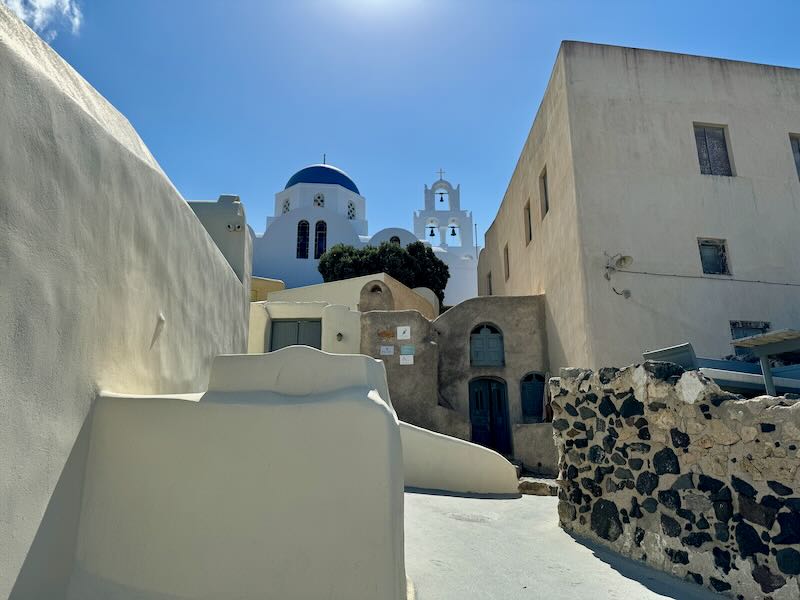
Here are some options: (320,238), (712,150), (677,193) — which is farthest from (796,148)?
(320,238)

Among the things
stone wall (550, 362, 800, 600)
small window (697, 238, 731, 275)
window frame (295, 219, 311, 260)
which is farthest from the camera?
window frame (295, 219, 311, 260)

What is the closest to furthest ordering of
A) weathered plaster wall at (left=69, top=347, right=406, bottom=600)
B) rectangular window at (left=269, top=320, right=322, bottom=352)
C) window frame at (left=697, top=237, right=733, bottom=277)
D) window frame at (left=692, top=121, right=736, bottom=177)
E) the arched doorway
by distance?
weathered plaster wall at (left=69, top=347, right=406, bottom=600) → window frame at (left=697, top=237, right=733, bottom=277) → window frame at (left=692, top=121, right=736, bottom=177) → the arched doorway → rectangular window at (left=269, top=320, right=322, bottom=352)

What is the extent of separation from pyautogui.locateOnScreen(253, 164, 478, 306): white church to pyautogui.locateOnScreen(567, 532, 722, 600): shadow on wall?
82.3ft

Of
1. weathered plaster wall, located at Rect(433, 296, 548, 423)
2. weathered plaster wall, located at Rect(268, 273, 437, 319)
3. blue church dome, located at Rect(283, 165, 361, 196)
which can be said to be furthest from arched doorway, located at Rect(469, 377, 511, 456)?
blue church dome, located at Rect(283, 165, 361, 196)

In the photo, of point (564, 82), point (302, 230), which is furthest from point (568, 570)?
point (302, 230)

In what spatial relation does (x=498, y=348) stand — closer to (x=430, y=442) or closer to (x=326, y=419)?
(x=430, y=442)

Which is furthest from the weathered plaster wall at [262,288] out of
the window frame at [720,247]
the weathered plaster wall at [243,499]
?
the weathered plaster wall at [243,499]

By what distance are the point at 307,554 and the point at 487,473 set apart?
20.5ft

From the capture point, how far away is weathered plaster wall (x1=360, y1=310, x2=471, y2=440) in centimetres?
1170

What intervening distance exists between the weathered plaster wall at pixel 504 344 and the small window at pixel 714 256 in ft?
11.7

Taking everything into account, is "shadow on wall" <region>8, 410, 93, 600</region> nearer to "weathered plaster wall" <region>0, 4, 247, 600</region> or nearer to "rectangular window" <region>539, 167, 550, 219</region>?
"weathered plaster wall" <region>0, 4, 247, 600</region>

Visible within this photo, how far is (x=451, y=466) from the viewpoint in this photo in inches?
349

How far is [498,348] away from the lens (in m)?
12.8

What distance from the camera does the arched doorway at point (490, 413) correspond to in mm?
12336
